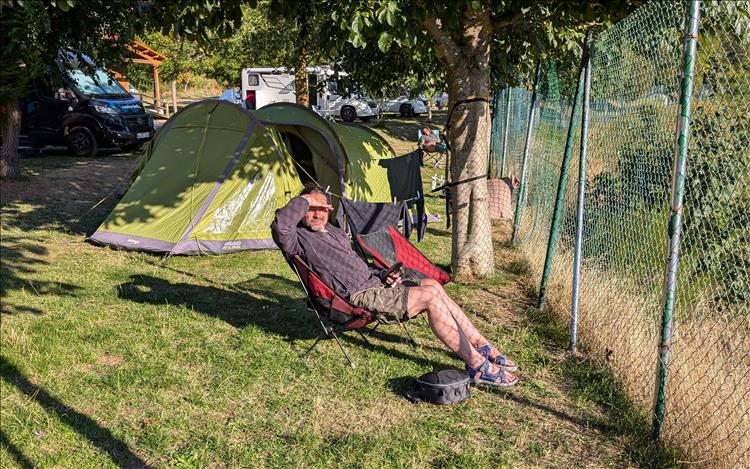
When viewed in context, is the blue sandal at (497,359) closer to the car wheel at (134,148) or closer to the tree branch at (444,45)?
the tree branch at (444,45)

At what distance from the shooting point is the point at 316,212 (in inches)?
193

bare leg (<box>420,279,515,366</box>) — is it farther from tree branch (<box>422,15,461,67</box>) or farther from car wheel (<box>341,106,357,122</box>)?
car wheel (<box>341,106,357,122</box>)

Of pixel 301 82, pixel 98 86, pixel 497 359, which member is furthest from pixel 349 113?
pixel 497 359

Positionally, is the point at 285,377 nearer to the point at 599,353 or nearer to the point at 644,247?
the point at 599,353

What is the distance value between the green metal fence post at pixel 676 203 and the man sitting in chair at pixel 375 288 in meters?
1.02

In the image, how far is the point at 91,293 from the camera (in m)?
6.09

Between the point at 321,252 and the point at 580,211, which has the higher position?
the point at 580,211

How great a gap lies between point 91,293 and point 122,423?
2.57 m

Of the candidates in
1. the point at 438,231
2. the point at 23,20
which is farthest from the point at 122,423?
the point at 23,20

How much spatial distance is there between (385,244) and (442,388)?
5.81 feet

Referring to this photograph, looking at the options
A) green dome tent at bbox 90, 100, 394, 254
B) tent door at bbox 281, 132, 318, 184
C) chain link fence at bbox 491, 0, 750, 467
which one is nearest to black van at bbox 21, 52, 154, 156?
green dome tent at bbox 90, 100, 394, 254

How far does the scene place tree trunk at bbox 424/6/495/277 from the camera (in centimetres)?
624

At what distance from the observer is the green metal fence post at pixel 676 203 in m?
3.15

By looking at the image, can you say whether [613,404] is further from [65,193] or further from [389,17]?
[65,193]
